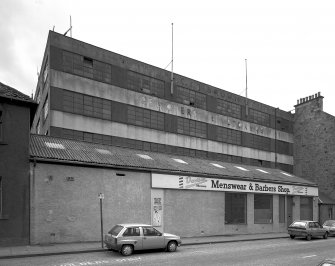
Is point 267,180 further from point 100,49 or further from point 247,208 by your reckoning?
point 100,49

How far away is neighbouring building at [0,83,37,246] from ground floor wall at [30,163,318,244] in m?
0.64

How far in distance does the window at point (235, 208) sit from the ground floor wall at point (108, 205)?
1.50 feet

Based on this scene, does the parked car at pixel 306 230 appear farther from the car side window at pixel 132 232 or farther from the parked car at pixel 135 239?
the car side window at pixel 132 232

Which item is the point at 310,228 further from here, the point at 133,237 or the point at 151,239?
the point at 133,237

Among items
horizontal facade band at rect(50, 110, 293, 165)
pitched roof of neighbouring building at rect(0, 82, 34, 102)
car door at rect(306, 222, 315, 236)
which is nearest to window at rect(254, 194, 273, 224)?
car door at rect(306, 222, 315, 236)

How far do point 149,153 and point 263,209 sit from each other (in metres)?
11.4

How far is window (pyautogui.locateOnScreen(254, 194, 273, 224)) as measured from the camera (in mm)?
32719

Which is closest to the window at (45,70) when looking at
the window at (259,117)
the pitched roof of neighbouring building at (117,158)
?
the pitched roof of neighbouring building at (117,158)

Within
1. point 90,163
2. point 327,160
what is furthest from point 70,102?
point 327,160

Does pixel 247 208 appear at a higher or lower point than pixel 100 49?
lower

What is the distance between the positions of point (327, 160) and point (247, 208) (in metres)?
24.5

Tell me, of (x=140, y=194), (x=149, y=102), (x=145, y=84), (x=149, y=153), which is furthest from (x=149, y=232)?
(x=145, y=84)

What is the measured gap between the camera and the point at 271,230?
111ft

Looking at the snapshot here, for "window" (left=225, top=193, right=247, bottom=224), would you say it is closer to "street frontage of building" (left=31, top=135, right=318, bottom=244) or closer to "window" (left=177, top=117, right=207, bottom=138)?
"street frontage of building" (left=31, top=135, right=318, bottom=244)
